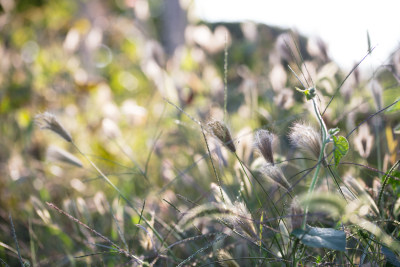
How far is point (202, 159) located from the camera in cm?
139

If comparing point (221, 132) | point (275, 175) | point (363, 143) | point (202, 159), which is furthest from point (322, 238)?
point (202, 159)

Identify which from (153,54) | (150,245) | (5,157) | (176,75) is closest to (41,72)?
(5,157)

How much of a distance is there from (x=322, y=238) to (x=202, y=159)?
819 mm

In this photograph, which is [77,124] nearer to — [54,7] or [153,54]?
[153,54]

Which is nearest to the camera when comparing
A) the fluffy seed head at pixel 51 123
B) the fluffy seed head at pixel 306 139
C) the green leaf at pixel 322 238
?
the green leaf at pixel 322 238

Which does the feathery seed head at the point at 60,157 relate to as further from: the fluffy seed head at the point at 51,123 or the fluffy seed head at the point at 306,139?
the fluffy seed head at the point at 306,139

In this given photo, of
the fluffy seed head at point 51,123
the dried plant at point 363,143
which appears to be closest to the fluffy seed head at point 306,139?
the dried plant at point 363,143

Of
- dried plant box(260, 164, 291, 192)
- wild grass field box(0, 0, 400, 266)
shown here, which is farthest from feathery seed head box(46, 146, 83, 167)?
Answer: dried plant box(260, 164, 291, 192)

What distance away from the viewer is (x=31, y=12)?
11.6 feet

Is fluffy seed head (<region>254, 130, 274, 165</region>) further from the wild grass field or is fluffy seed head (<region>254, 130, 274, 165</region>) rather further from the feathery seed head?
the feathery seed head

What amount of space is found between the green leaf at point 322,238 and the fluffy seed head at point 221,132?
23cm

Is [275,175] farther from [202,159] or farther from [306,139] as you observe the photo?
[202,159]

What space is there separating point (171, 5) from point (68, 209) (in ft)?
10.5

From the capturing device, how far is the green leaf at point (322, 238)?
57cm
